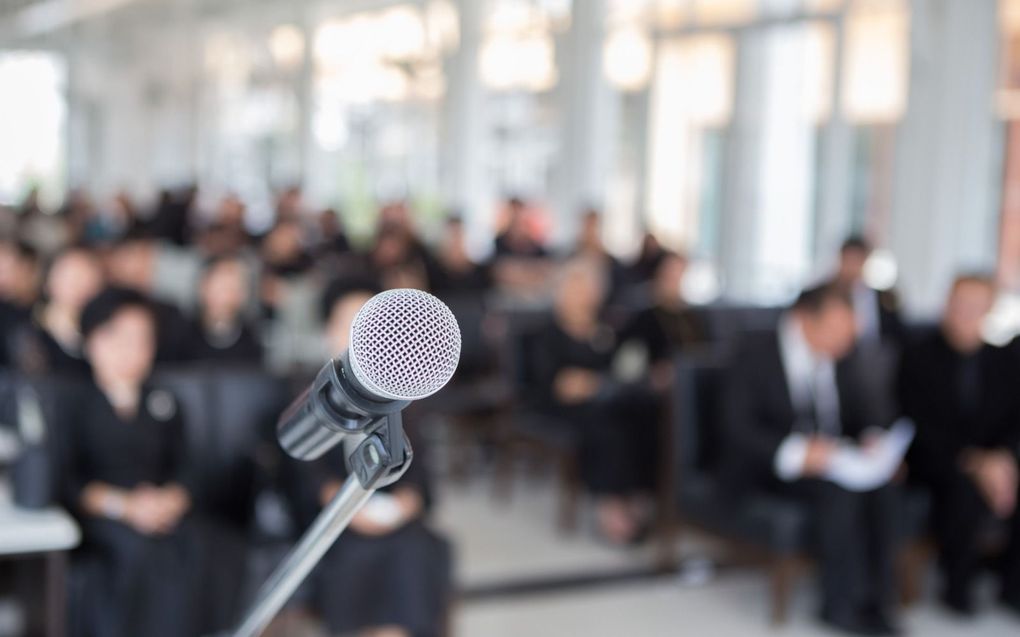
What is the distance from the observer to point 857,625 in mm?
4719

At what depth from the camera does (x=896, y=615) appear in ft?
16.3

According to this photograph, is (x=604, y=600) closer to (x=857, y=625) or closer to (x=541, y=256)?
(x=857, y=625)

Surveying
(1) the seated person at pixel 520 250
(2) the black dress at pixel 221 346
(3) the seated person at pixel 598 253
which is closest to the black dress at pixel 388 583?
(2) the black dress at pixel 221 346

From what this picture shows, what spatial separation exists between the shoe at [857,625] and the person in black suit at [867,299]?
1999mm

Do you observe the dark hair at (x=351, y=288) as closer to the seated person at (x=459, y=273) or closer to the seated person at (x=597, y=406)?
the seated person at (x=597, y=406)

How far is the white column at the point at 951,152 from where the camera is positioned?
8102 mm

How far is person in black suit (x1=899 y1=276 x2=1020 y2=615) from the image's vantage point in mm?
5051

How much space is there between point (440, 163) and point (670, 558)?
32.6 ft

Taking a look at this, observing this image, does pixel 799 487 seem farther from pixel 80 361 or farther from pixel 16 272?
pixel 16 272

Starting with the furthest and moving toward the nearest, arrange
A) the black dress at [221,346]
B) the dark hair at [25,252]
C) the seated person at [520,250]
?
the seated person at [520,250], the dark hair at [25,252], the black dress at [221,346]


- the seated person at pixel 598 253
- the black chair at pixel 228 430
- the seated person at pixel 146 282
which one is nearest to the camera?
the black chair at pixel 228 430

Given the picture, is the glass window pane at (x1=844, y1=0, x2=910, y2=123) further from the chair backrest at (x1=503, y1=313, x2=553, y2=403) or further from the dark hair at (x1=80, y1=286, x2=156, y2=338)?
the dark hair at (x1=80, y1=286, x2=156, y2=338)

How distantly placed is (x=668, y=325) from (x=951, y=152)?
2600 mm

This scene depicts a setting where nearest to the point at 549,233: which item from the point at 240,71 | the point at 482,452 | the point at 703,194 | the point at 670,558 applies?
the point at 703,194
